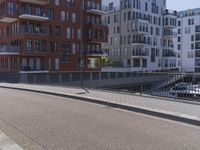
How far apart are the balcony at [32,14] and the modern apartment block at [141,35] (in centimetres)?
2479

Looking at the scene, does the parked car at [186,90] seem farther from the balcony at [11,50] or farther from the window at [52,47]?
the window at [52,47]

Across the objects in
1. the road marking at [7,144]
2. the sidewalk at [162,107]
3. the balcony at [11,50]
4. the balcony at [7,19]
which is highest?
the balcony at [7,19]

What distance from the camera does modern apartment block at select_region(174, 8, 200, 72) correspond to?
93.7 metres

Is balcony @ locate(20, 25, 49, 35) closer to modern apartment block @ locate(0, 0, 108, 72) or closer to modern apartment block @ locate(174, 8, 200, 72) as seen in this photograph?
modern apartment block @ locate(0, 0, 108, 72)

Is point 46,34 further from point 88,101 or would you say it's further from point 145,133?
point 145,133

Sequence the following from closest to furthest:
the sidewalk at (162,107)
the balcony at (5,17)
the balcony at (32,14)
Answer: the sidewalk at (162,107) → the balcony at (32,14) → the balcony at (5,17)

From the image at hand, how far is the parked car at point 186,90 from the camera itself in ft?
42.8

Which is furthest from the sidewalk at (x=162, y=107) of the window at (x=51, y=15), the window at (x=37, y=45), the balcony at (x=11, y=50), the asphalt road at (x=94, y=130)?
the window at (x=51, y=15)

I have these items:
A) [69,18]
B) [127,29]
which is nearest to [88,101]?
[69,18]

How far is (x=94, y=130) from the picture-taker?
841cm

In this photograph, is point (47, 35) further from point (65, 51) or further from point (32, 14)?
point (65, 51)

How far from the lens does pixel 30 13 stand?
167 feet

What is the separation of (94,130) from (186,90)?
6.29 meters

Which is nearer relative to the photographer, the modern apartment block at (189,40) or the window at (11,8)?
the window at (11,8)
